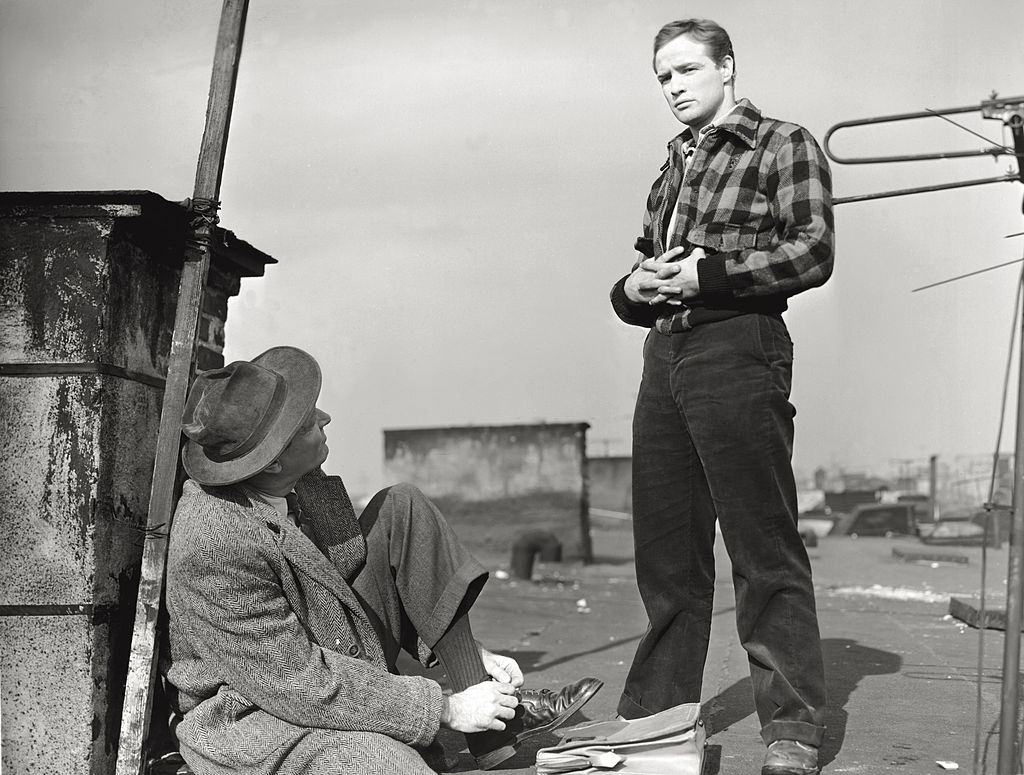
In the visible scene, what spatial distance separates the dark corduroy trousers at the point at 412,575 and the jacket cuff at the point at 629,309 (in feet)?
2.52

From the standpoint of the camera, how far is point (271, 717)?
8.14ft

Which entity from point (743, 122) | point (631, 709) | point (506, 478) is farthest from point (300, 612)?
point (506, 478)

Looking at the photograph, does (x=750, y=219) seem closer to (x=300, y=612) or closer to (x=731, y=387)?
(x=731, y=387)

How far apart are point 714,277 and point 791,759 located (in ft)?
3.93

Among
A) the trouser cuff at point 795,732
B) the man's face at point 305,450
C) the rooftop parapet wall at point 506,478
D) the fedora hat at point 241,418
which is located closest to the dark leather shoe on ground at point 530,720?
the trouser cuff at point 795,732

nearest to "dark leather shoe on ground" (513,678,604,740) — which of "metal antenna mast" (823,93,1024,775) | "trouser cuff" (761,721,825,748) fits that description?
"trouser cuff" (761,721,825,748)

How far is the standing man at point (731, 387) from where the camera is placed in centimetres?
270

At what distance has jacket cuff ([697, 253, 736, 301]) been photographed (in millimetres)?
2711

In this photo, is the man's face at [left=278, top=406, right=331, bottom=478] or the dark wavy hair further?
the dark wavy hair

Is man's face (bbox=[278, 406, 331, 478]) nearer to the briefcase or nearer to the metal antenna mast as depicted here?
the briefcase

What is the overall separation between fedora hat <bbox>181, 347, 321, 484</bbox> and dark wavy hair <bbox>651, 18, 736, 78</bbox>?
1.26 metres

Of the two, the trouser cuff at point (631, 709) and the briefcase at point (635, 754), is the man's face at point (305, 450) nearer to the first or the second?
the briefcase at point (635, 754)

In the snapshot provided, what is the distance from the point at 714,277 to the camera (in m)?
2.72

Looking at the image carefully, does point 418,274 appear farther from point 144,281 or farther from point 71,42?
point 144,281
